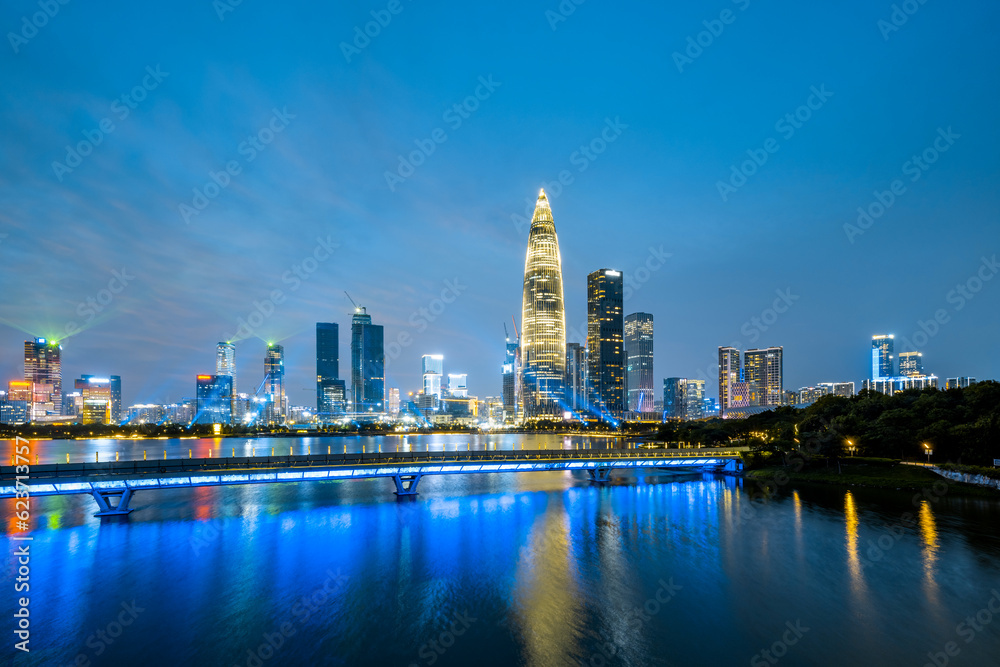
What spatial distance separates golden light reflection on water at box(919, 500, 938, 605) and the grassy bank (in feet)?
20.1

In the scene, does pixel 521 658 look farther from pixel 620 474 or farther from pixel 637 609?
pixel 620 474

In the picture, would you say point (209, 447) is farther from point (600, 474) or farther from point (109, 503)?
point (600, 474)

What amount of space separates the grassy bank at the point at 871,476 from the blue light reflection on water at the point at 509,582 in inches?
170

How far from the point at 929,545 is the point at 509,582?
101 ft

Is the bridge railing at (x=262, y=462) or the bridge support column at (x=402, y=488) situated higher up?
the bridge railing at (x=262, y=462)

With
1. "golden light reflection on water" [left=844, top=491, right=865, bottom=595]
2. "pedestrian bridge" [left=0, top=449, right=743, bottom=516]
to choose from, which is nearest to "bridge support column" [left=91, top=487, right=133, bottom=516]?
"pedestrian bridge" [left=0, top=449, right=743, bottom=516]

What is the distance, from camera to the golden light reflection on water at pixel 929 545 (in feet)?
85.9

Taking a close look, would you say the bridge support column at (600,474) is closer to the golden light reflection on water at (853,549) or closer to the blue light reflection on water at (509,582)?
the blue light reflection on water at (509,582)

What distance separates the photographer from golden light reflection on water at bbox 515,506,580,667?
20312 mm

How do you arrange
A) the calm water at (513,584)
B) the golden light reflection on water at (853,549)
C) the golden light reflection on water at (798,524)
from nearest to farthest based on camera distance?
1. the calm water at (513,584)
2. the golden light reflection on water at (853,549)
3. the golden light reflection on water at (798,524)

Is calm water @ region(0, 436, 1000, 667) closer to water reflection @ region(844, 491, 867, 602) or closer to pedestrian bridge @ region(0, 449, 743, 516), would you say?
water reflection @ region(844, 491, 867, 602)

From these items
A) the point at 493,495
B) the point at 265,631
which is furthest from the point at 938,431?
Result: the point at 265,631

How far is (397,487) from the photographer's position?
50.8 metres

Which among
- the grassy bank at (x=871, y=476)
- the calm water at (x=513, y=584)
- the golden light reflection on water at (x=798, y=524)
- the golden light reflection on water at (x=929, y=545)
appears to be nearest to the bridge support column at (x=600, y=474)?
the calm water at (x=513, y=584)
